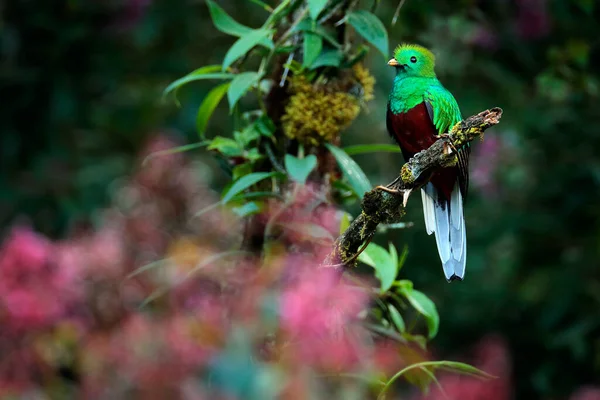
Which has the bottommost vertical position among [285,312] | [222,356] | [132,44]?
[132,44]

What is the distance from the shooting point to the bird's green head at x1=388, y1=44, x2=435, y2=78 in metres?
2.87

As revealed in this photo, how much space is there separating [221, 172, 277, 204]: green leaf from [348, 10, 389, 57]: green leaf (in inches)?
18.6

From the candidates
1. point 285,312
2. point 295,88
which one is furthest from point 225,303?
point 285,312

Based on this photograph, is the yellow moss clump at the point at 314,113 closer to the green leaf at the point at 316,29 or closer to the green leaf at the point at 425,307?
the green leaf at the point at 316,29

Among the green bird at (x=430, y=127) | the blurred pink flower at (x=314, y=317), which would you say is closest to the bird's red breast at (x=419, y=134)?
the green bird at (x=430, y=127)

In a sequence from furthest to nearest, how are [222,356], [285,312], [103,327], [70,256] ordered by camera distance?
[103,327] < [70,256] < [285,312] < [222,356]

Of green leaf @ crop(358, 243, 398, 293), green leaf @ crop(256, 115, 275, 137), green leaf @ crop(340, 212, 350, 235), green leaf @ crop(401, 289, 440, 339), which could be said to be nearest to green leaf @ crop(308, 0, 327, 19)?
green leaf @ crop(256, 115, 275, 137)

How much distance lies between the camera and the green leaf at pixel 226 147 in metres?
2.87

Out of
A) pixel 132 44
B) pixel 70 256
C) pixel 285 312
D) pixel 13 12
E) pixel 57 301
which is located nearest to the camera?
pixel 285 312

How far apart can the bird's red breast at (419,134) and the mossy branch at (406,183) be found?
49 centimetres

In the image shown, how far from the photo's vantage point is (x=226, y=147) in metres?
2.88

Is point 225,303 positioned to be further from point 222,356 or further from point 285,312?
point 222,356

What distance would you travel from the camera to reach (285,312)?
1.77 metres

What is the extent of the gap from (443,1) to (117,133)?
4.36 m
